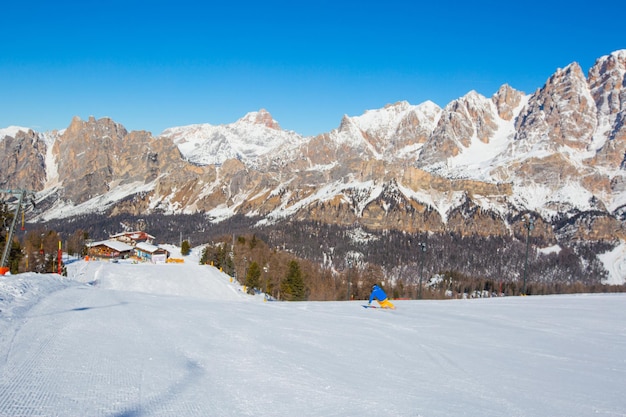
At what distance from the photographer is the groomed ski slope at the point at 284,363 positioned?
5.62m

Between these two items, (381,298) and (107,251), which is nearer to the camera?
(381,298)

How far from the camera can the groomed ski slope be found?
5.62 metres

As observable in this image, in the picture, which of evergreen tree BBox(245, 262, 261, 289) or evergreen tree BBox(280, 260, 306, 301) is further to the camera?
evergreen tree BBox(245, 262, 261, 289)

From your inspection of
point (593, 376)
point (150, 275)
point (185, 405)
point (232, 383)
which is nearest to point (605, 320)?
point (593, 376)

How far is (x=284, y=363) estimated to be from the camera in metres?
7.65

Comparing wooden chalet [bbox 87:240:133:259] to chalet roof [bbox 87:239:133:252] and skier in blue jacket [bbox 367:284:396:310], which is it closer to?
chalet roof [bbox 87:239:133:252]

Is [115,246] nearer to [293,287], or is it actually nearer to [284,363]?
[293,287]

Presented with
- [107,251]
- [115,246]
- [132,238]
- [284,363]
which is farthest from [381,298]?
[132,238]

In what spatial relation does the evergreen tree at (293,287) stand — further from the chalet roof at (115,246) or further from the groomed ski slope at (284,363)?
the chalet roof at (115,246)

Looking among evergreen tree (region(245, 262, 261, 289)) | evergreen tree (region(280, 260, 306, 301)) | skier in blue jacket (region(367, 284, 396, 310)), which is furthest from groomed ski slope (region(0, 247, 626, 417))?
evergreen tree (region(245, 262, 261, 289))

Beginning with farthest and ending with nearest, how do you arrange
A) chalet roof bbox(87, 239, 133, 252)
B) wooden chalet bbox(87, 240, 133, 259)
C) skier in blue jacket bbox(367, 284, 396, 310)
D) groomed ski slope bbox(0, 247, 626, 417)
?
chalet roof bbox(87, 239, 133, 252) → wooden chalet bbox(87, 240, 133, 259) → skier in blue jacket bbox(367, 284, 396, 310) → groomed ski slope bbox(0, 247, 626, 417)

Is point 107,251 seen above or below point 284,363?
above

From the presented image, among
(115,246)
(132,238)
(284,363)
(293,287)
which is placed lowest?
(293,287)

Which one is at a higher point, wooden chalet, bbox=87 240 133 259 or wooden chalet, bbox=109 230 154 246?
wooden chalet, bbox=109 230 154 246
